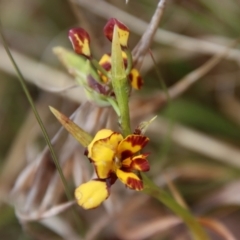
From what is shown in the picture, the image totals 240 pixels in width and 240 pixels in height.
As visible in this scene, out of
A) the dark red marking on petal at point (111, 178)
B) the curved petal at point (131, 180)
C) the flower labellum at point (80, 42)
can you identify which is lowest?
the dark red marking on petal at point (111, 178)

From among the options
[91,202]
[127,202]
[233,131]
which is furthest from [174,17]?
[91,202]

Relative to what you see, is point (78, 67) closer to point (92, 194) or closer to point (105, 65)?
point (105, 65)

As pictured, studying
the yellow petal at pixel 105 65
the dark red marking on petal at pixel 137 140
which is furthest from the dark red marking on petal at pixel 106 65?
the dark red marking on petal at pixel 137 140

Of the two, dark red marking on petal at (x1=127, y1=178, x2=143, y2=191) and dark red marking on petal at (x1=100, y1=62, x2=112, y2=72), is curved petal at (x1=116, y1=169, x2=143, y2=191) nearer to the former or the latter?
dark red marking on petal at (x1=127, y1=178, x2=143, y2=191)

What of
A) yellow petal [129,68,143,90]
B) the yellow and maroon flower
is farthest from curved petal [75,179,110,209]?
yellow petal [129,68,143,90]

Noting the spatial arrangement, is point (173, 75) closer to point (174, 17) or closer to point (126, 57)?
point (174, 17)

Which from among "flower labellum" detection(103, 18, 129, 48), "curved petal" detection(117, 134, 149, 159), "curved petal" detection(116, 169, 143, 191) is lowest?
"curved petal" detection(116, 169, 143, 191)

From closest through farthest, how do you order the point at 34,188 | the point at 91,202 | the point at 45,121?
1. the point at 91,202
2. the point at 34,188
3. the point at 45,121

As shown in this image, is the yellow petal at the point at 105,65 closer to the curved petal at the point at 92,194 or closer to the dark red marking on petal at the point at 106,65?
the dark red marking on petal at the point at 106,65
